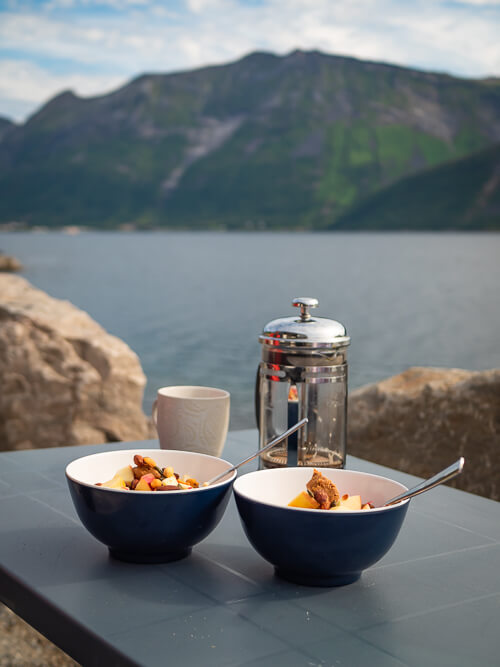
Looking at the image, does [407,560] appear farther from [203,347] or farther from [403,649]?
[203,347]

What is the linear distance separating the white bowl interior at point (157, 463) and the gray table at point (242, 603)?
122 mm

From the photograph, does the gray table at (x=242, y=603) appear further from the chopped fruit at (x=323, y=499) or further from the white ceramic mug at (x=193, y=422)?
the white ceramic mug at (x=193, y=422)

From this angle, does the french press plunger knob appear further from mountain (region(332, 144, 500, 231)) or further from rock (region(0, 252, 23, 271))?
mountain (region(332, 144, 500, 231))

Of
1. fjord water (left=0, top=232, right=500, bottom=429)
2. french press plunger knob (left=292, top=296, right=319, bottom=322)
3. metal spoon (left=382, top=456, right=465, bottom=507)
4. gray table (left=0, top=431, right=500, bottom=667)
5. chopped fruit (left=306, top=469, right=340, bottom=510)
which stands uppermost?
french press plunger knob (left=292, top=296, right=319, bottom=322)

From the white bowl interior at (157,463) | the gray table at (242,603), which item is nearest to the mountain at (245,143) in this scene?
the white bowl interior at (157,463)

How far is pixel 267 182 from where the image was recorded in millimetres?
145500

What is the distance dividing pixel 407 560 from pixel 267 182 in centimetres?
14663

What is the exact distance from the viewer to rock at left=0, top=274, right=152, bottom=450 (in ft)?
16.8

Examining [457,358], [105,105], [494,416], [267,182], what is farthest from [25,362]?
[105,105]

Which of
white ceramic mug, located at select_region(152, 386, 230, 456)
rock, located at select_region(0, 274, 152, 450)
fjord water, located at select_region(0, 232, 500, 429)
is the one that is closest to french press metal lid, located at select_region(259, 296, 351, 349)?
white ceramic mug, located at select_region(152, 386, 230, 456)

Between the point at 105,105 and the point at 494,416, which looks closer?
the point at 494,416

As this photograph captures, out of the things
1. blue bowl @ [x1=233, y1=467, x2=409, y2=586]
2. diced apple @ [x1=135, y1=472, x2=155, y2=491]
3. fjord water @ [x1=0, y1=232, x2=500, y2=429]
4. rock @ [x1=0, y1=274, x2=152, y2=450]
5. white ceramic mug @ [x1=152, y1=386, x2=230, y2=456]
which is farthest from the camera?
fjord water @ [x1=0, y1=232, x2=500, y2=429]

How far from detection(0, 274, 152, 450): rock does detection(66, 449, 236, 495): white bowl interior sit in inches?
139

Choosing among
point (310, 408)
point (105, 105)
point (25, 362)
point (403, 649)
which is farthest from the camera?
point (105, 105)
